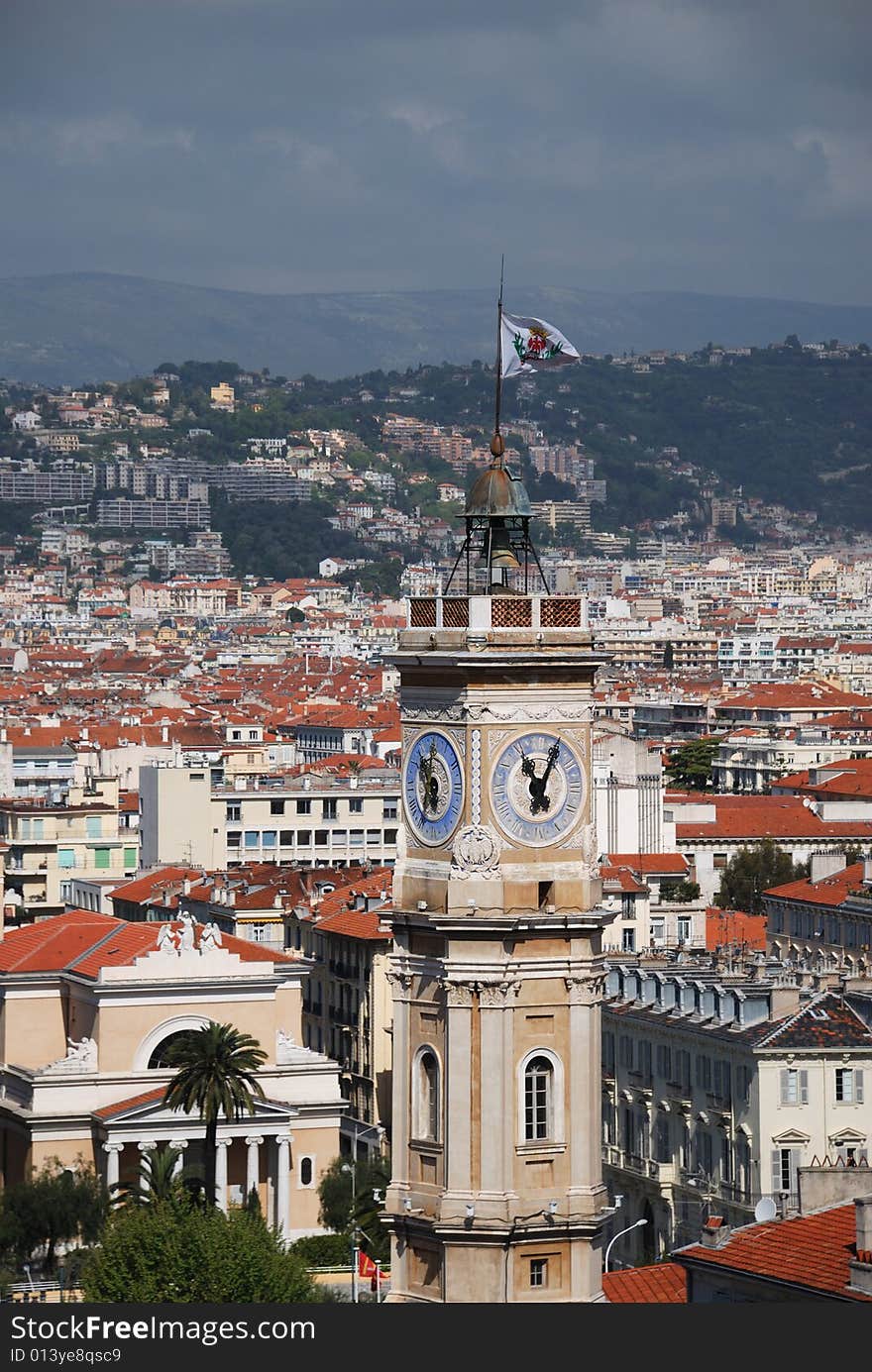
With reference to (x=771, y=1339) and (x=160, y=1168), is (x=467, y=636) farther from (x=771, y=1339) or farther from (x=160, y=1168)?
(x=160, y=1168)

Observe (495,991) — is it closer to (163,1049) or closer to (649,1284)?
(649,1284)

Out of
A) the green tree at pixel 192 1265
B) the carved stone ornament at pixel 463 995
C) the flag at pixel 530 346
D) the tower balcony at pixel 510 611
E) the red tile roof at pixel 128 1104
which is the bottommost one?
the red tile roof at pixel 128 1104

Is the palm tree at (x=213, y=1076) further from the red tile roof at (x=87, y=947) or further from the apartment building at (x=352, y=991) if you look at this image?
the apartment building at (x=352, y=991)

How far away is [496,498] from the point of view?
2109cm

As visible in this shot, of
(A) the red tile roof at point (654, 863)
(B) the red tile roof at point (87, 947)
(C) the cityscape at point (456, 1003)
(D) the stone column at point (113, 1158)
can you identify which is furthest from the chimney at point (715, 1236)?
(A) the red tile roof at point (654, 863)

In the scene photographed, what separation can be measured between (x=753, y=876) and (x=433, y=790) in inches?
2163

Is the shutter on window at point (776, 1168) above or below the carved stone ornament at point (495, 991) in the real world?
below

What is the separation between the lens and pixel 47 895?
72.3 meters

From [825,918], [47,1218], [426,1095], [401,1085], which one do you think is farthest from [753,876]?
[426,1095]

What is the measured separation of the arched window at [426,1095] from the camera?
20.4 metres

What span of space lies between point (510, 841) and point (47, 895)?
172ft

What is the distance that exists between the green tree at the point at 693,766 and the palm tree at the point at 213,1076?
6797 centimetres

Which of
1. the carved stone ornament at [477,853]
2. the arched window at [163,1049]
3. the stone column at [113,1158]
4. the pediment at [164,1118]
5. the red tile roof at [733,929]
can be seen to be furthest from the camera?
the red tile roof at [733,929]

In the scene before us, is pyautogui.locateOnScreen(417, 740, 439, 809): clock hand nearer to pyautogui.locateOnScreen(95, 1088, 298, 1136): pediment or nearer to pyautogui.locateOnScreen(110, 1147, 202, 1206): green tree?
pyautogui.locateOnScreen(110, 1147, 202, 1206): green tree
